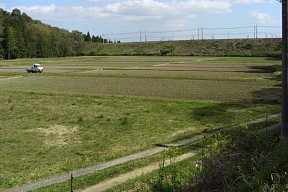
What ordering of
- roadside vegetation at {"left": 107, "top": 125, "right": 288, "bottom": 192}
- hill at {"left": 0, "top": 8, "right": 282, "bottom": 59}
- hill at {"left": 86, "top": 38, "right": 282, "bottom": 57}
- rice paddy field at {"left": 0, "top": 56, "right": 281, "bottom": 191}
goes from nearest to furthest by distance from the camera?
roadside vegetation at {"left": 107, "top": 125, "right": 288, "bottom": 192}, rice paddy field at {"left": 0, "top": 56, "right": 281, "bottom": 191}, hill at {"left": 86, "top": 38, "right": 282, "bottom": 57}, hill at {"left": 0, "top": 8, "right": 282, "bottom": 59}

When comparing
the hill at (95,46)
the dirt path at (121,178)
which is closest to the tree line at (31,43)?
the hill at (95,46)

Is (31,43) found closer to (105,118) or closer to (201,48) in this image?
(201,48)

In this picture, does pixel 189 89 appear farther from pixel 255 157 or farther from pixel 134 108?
pixel 255 157

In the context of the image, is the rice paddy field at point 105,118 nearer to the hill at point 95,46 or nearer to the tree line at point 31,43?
the hill at point 95,46

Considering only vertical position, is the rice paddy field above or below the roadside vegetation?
below

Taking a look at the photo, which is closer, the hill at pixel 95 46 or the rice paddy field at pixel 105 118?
the rice paddy field at pixel 105 118

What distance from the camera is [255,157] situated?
6520mm

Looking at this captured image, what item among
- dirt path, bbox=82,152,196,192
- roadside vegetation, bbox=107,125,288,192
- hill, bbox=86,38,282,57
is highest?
hill, bbox=86,38,282,57

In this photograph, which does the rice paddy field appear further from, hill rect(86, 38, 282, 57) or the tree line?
the tree line

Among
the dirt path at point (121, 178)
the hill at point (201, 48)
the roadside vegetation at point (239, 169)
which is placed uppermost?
the hill at point (201, 48)

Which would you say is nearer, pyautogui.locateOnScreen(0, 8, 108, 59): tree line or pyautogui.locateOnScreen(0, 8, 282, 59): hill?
pyautogui.locateOnScreen(0, 8, 282, 59): hill

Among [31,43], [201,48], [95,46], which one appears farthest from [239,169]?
[95,46]

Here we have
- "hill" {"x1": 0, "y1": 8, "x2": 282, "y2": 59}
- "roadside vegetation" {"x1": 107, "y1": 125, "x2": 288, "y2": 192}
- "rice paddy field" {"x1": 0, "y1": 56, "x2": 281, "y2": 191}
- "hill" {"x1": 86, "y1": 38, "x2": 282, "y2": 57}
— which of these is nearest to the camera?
"roadside vegetation" {"x1": 107, "y1": 125, "x2": 288, "y2": 192}

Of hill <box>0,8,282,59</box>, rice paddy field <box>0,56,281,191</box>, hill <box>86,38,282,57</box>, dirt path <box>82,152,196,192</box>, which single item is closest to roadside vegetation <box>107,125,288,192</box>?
dirt path <box>82,152,196,192</box>
